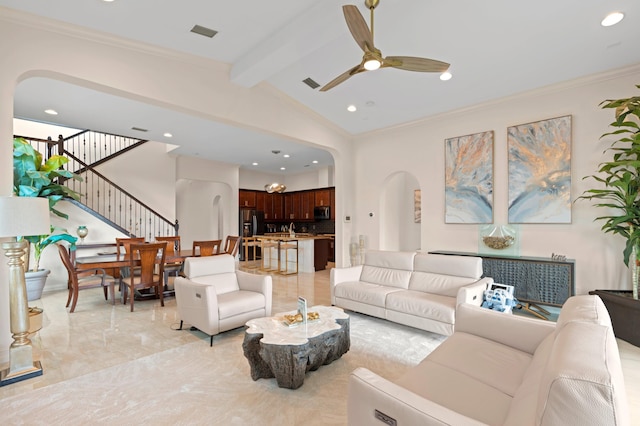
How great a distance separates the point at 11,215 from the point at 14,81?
1406mm

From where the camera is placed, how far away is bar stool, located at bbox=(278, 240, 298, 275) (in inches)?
290

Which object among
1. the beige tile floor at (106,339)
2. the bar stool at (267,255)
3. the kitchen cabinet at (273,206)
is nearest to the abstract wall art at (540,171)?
the beige tile floor at (106,339)

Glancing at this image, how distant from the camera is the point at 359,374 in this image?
1403 millimetres

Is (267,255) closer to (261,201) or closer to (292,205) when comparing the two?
(261,201)

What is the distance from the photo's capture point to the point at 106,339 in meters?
3.35

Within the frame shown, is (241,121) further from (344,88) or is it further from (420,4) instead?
(420,4)

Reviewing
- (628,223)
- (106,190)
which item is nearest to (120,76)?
(106,190)

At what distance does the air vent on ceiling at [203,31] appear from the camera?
332 centimetres

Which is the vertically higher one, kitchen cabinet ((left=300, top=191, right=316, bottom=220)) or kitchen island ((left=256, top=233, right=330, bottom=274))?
kitchen cabinet ((left=300, top=191, right=316, bottom=220))

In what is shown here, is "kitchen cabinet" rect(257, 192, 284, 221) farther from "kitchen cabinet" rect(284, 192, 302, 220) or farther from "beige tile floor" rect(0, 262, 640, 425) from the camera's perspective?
"beige tile floor" rect(0, 262, 640, 425)

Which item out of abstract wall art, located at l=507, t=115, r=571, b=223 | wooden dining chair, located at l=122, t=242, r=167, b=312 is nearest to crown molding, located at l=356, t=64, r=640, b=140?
abstract wall art, located at l=507, t=115, r=571, b=223

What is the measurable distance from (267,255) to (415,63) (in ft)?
21.9

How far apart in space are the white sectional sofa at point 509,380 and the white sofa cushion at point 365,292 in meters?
1.47

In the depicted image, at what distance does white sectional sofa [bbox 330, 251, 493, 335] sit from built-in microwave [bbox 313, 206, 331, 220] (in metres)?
5.59
